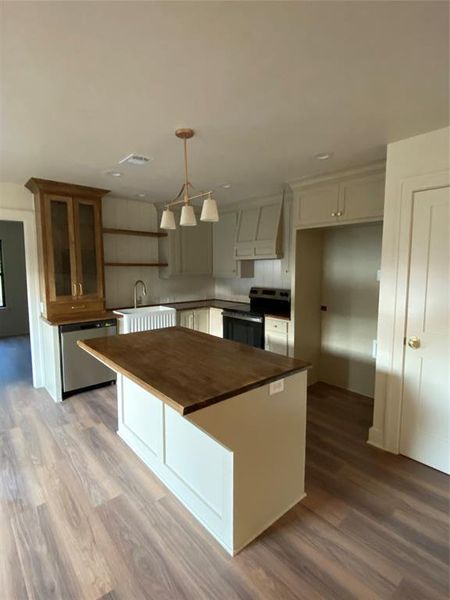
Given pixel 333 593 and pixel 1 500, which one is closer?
pixel 333 593

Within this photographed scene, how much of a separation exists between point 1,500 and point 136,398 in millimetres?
1018

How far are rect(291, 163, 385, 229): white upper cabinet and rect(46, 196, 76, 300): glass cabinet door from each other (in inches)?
102

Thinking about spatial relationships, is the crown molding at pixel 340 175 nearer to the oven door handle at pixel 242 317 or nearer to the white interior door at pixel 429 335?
the white interior door at pixel 429 335

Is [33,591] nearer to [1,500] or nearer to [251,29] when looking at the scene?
[1,500]

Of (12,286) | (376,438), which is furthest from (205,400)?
(12,286)

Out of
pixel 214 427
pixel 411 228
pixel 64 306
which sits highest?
pixel 411 228

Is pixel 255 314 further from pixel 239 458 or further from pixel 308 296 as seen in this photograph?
pixel 239 458

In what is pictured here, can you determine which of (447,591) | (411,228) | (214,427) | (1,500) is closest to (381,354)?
(411,228)

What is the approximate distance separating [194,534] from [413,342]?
1981mm

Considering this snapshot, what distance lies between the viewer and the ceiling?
46.0 inches

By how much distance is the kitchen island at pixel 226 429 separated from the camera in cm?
164

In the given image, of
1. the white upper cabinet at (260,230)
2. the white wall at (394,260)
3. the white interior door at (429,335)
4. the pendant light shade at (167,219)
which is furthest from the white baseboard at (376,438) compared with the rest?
the pendant light shade at (167,219)

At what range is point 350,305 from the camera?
370cm

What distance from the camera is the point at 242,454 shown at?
1690mm
